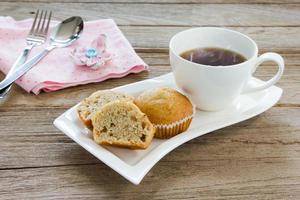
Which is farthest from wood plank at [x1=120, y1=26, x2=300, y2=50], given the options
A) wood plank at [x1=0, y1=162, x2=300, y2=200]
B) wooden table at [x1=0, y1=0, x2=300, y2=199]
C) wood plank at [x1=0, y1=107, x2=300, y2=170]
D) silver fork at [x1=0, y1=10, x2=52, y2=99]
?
wood plank at [x1=0, y1=162, x2=300, y2=200]

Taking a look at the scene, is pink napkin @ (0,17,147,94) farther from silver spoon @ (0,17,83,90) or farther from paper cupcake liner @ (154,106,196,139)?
paper cupcake liner @ (154,106,196,139)

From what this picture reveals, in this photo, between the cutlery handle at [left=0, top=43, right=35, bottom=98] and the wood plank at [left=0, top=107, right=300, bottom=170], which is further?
the cutlery handle at [left=0, top=43, right=35, bottom=98]

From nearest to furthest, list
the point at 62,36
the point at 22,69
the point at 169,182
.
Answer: the point at 169,182, the point at 22,69, the point at 62,36

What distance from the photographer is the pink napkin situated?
2.95ft

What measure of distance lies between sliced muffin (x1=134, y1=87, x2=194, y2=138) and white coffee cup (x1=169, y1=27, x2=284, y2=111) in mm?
42

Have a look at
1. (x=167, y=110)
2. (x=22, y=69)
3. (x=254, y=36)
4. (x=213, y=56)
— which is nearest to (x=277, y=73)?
(x=213, y=56)

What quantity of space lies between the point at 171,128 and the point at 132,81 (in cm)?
24

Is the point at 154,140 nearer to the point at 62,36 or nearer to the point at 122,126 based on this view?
the point at 122,126

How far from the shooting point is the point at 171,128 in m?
0.72

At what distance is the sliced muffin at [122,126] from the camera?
A: 0.69 meters

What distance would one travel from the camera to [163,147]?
27.3 inches

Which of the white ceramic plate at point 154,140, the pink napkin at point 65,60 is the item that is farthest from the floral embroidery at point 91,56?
the white ceramic plate at point 154,140

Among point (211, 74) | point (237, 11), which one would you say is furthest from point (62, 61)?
point (237, 11)

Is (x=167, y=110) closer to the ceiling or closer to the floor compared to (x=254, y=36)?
closer to the ceiling
